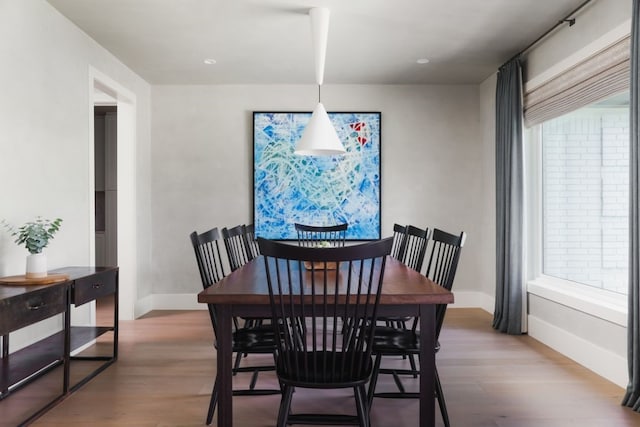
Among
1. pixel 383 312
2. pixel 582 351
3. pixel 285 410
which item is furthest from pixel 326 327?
pixel 582 351

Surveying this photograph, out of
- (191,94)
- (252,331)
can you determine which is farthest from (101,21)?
(252,331)

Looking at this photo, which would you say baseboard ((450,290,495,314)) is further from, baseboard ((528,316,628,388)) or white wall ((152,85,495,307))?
baseboard ((528,316,628,388))

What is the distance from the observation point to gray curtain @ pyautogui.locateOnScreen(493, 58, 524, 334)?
14.2 feet

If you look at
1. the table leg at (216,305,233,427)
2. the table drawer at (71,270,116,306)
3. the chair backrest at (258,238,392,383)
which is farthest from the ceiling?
the table leg at (216,305,233,427)

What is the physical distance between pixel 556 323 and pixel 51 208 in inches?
155

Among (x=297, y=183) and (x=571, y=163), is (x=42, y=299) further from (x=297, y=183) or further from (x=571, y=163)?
(x=571, y=163)

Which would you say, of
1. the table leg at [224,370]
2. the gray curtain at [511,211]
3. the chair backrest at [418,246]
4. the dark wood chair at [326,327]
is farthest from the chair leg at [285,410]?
the gray curtain at [511,211]

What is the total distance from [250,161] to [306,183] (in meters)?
0.68

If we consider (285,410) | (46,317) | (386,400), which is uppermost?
(46,317)

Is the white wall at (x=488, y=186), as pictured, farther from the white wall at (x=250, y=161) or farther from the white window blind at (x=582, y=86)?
the white window blind at (x=582, y=86)

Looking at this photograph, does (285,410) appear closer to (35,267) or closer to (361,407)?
(361,407)

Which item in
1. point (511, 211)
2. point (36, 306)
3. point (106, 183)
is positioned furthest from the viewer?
point (106, 183)

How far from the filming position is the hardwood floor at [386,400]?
2541 mm

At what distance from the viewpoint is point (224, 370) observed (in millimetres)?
2090
